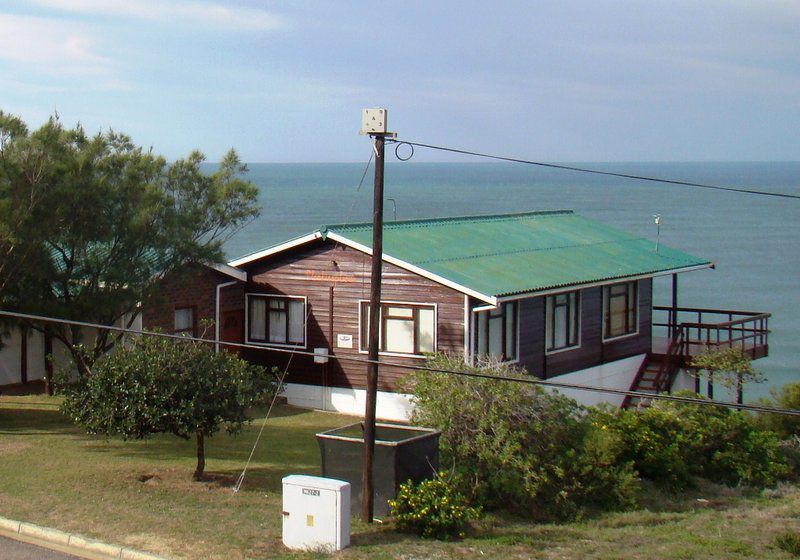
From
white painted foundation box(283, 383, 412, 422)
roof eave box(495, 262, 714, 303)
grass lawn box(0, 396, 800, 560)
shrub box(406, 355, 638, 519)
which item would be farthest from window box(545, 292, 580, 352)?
shrub box(406, 355, 638, 519)

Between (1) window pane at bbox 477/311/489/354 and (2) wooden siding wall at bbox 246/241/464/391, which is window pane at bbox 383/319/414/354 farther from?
(1) window pane at bbox 477/311/489/354

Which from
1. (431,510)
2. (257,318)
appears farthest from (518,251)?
(431,510)

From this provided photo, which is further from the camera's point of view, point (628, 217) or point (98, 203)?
point (628, 217)

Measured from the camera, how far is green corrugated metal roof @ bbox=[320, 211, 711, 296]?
25766 mm

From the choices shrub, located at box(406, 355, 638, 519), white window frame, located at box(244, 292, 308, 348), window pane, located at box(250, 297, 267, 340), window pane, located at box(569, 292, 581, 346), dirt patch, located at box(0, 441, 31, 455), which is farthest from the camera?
window pane, located at box(569, 292, 581, 346)

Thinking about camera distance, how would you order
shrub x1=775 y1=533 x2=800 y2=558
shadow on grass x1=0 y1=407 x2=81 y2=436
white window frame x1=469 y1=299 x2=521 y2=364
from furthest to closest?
white window frame x1=469 y1=299 x2=521 y2=364 < shadow on grass x1=0 y1=407 x2=81 y2=436 < shrub x1=775 y1=533 x2=800 y2=558

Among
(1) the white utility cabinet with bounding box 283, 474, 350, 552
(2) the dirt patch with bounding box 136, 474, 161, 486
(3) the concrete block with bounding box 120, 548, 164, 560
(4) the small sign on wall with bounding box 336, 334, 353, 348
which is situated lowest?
(2) the dirt patch with bounding box 136, 474, 161, 486

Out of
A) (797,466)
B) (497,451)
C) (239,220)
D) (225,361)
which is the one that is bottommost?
(797,466)

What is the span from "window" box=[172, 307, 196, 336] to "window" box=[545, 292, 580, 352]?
8.61m

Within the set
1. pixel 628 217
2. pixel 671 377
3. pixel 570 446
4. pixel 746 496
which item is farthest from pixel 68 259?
pixel 628 217

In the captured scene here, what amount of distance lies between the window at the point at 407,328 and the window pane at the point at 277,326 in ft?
9.58

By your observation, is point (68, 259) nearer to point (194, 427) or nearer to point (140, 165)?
point (140, 165)

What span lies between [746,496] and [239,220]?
12.4 metres

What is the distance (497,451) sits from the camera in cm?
1758
